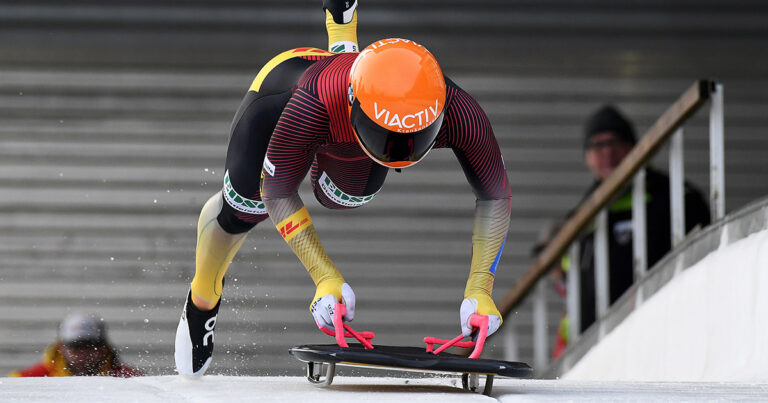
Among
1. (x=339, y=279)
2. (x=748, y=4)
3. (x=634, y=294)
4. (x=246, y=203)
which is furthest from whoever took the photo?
(x=748, y=4)

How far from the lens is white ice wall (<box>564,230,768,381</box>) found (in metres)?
3.56

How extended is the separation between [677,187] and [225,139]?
4560 millimetres

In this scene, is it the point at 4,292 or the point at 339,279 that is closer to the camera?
the point at 339,279

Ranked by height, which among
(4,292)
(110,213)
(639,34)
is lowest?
(4,292)

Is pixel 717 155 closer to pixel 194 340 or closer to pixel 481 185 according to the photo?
pixel 481 185

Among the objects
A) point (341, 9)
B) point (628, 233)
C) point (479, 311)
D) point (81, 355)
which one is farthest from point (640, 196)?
point (81, 355)

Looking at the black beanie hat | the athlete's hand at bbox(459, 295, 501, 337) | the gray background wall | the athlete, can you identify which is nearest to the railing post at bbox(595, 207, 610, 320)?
the black beanie hat

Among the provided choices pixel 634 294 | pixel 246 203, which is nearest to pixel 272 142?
pixel 246 203

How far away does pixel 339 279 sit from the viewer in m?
2.55

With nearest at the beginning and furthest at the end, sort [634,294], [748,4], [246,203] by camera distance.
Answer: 1. [246,203]
2. [634,294]
3. [748,4]

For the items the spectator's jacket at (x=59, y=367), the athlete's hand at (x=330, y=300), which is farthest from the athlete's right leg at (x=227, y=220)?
the spectator's jacket at (x=59, y=367)

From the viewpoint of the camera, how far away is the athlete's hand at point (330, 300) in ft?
8.17

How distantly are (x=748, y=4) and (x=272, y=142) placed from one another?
5.97 meters

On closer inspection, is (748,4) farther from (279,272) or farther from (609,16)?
(279,272)
